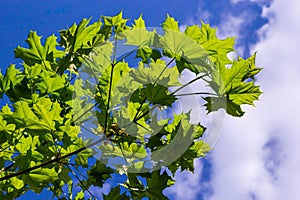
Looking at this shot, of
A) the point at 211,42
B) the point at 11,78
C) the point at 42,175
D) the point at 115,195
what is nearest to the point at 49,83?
the point at 11,78

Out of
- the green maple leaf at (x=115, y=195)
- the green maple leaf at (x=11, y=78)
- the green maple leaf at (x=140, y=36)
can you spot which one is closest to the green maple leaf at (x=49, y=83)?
the green maple leaf at (x=11, y=78)

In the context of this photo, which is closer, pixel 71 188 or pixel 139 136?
pixel 139 136

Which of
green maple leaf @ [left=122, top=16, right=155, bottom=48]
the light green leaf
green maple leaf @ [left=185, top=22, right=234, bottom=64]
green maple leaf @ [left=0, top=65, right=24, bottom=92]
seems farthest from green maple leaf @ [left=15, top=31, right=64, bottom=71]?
green maple leaf @ [left=185, top=22, right=234, bottom=64]

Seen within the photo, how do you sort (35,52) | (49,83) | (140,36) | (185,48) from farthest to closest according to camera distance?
(35,52)
(49,83)
(140,36)
(185,48)

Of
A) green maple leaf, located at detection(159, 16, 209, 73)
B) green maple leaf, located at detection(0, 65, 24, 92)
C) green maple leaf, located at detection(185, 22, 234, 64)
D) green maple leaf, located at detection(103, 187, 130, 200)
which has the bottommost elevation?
green maple leaf, located at detection(103, 187, 130, 200)

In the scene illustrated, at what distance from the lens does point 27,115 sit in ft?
4.96

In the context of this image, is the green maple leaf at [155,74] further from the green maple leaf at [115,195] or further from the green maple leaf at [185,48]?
the green maple leaf at [115,195]

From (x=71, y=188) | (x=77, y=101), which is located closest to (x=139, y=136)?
(x=77, y=101)

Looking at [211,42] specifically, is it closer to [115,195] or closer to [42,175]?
[115,195]

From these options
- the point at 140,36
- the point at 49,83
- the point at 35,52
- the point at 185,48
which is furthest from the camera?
the point at 35,52

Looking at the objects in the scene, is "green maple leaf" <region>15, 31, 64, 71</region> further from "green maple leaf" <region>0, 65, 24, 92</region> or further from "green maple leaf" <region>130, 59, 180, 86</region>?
"green maple leaf" <region>130, 59, 180, 86</region>

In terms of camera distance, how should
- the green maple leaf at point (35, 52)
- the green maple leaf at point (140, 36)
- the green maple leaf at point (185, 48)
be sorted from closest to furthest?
the green maple leaf at point (185, 48) → the green maple leaf at point (140, 36) → the green maple leaf at point (35, 52)

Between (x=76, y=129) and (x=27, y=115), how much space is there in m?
0.22

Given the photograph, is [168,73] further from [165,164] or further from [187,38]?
[165,164]
